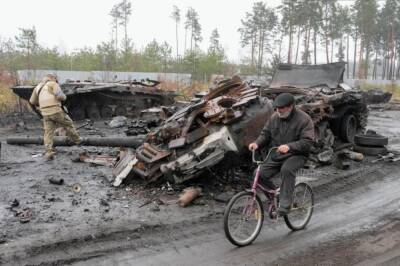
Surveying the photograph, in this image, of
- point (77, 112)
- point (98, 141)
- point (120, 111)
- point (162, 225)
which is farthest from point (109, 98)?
point (162, 225)

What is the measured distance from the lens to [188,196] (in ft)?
24.8

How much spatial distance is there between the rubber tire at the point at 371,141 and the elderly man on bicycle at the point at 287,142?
719cm

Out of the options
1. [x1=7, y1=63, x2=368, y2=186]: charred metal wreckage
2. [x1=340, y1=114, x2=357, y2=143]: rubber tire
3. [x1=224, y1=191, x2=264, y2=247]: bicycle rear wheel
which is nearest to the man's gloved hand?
[x1=224, y1=191, x2=264, y2=247]: bicycle rear wheel

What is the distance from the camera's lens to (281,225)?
662 centimetres

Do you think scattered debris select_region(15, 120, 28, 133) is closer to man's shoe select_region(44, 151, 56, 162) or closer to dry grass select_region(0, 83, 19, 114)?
dry grass select_region(0, 83, 19, 114)

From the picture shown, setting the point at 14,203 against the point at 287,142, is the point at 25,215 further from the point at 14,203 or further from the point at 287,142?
the point at 287,142

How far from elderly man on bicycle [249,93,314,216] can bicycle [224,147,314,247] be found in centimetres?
13

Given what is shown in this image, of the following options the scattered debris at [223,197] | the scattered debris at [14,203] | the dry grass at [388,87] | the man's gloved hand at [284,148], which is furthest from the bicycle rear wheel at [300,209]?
the dry grass at [388,87]

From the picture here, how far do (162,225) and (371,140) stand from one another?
303 inches

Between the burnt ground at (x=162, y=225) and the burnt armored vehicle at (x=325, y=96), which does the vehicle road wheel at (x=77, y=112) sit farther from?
the burnt ground at (x=162, y=225)

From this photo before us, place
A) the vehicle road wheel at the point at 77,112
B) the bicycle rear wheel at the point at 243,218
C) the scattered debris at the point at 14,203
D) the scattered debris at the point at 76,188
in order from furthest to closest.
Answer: the vehicle road wheel at the point at 77,112 < the scattered debris at the point at 76,188 < the scattered debris at the point at 14,203 < the bicycle rear wheel at the point at 243,218

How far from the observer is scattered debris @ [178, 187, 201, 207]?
749cm

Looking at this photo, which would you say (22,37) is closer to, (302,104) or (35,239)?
(302,104)

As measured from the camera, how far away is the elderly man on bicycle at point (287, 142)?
5801mm
